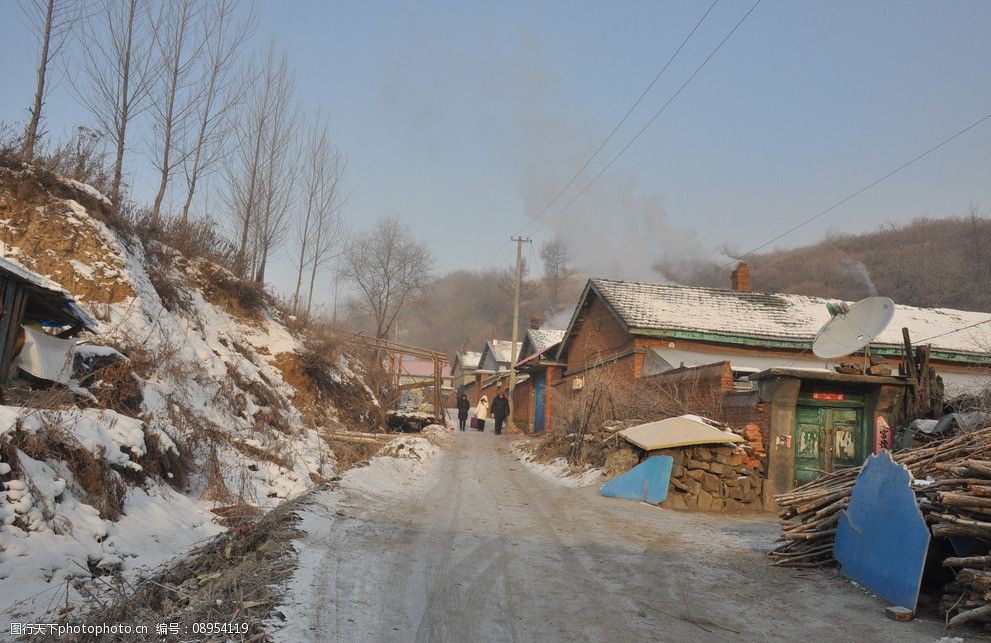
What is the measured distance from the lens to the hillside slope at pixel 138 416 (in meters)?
6.34

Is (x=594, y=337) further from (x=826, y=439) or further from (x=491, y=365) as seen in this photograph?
(x=491, y=365)

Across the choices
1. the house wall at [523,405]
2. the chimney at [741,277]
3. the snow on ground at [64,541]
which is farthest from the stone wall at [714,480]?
the house wall at [523,405]

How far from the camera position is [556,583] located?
7.10m

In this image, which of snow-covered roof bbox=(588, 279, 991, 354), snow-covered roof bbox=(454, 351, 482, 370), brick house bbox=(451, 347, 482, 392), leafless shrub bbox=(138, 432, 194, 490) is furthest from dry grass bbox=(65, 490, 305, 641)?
snow-covered roof bbox=(454, 351, 482, 370)

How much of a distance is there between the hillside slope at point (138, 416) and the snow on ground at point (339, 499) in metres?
0.88

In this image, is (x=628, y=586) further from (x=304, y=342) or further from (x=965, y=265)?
(x=965, y=265)

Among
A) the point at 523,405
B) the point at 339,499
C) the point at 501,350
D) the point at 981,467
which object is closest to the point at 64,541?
the point at 339,499

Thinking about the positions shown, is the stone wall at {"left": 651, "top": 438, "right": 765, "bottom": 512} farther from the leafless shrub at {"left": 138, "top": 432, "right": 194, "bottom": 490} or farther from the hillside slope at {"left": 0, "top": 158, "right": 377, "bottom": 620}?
the leafless shrub at {"left": 138, "top": 432, "right": 194, "bottom": 490}

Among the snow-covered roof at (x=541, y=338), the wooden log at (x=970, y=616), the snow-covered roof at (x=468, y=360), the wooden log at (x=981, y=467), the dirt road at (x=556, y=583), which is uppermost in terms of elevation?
the snow-covered roof at (x=468, y=360)

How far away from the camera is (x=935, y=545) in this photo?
661 centimetres

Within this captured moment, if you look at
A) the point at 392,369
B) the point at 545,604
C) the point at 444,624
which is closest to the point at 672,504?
the point at 545,604

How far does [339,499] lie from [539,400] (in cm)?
2596

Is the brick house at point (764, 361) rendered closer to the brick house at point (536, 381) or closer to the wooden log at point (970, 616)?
the brick house at point (536, 381)

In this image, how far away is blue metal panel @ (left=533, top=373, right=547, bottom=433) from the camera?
114 ft
